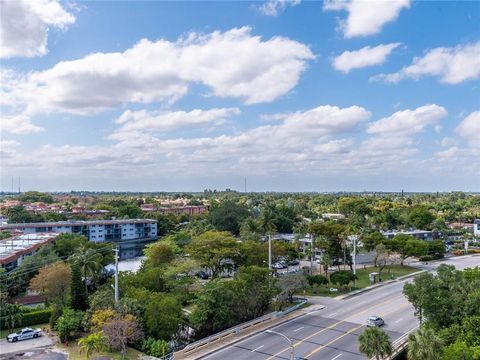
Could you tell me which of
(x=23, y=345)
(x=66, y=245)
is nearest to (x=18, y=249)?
(x=66, y=245)

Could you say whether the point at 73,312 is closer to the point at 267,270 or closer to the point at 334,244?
the point at 267,270

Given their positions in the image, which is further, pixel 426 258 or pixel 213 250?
pixel 426 258

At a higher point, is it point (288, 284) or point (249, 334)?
point (288, 284)

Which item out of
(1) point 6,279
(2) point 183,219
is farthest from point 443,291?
(2) point 183,219

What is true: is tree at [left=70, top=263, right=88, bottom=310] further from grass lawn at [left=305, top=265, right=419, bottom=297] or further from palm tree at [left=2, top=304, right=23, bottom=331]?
grass lawn at [left=305, top=265, right=419, bottom=297]

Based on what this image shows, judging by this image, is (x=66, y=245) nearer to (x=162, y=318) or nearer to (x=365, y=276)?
(x=162, y=318)

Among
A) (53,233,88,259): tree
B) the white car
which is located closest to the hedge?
the white car
